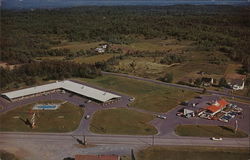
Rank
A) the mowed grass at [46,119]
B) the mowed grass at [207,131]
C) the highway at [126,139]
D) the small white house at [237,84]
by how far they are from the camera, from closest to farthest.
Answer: the highway at [126,139] < the mowed grass at [207,131] < the mowed grass at [46,119] < the small white house at [237,84]

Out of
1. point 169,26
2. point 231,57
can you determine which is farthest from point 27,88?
point 169,26

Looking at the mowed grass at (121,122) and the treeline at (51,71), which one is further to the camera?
the treeline at (51,71)

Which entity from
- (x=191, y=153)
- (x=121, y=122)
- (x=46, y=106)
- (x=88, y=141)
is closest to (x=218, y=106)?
(x=191, y=153)

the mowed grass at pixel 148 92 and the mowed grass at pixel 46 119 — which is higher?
the mowed grass at pixel 148 92

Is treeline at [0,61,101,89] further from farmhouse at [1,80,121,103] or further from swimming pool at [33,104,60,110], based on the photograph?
swimming pool at [33,104,60,110]

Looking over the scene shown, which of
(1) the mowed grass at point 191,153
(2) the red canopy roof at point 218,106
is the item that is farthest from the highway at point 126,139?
(2) the red canopy roof at point 218,106

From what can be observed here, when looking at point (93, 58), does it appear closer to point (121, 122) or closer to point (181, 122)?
point (121, 122)

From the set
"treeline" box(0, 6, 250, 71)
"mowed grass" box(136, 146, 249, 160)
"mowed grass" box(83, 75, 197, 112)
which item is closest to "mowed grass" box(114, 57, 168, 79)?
"mowed grass" box(83, 75, 197, 112)

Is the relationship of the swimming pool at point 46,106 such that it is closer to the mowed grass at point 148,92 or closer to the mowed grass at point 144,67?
the mowed grass at point 148,92
